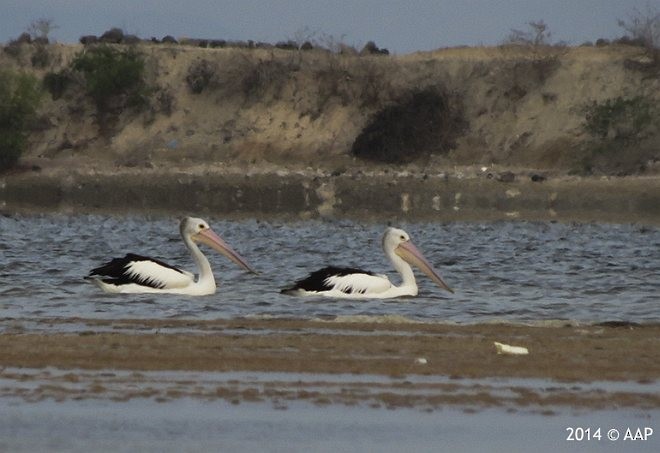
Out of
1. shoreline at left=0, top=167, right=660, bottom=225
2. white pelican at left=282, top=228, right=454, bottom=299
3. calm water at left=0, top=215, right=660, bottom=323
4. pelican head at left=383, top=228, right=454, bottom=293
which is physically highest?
pelican head at left=383, top=228, right=454, bottom=293

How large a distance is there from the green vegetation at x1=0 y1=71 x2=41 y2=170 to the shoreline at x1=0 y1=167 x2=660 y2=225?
646 mm

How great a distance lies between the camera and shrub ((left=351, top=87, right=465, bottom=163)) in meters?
47.6

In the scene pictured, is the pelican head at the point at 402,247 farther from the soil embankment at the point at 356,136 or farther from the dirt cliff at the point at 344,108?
the dirt cliff at the point at 344,108

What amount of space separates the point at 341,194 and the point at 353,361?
97.3 feet

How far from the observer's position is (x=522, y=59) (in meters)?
54.5

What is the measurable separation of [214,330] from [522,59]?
41.9m

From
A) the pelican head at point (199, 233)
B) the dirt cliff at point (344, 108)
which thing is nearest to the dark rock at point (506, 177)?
the dirt cliff at point (344, 108)

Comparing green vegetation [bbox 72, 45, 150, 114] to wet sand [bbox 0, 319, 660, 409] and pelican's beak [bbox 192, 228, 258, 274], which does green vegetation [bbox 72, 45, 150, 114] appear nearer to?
pelican's beak [bbox 192, 228, 258, 274]

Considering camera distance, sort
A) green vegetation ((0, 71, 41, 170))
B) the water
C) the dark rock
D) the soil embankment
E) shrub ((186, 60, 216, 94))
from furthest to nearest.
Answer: shrub ((186, 60, 216, 94))
green vegetation ((0, 71, 41, 170))
the dark rock
the soil embankment
the water

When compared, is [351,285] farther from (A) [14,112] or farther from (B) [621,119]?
(A) [14,112]

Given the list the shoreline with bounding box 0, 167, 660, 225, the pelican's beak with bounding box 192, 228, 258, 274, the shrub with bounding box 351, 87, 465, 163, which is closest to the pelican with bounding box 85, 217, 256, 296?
the pelican's beak with bounding box 192, 228, 258, 274

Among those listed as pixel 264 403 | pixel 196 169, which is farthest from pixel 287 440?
pixel 196 169

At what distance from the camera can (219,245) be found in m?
18.7

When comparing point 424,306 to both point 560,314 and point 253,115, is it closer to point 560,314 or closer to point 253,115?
point 560,314
